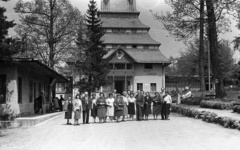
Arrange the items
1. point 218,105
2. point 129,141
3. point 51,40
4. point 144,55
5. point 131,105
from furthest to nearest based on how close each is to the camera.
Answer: point 144,55 < point 51,40 < point 218,105 < point 131,105 < point 129,141

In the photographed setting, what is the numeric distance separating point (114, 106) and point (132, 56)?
117 feet

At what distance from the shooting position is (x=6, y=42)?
49.4 feet

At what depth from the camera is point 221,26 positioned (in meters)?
25.2

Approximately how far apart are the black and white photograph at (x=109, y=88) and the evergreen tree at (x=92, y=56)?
126 millimetres

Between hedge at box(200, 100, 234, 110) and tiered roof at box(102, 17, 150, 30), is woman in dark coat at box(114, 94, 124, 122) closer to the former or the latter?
hedge at box(200, 100, 234, 110)

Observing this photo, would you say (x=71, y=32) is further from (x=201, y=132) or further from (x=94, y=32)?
(x=201, y=132)

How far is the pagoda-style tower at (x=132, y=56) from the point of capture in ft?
174

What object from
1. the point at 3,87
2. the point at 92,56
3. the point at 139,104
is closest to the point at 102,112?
the point at 139,104

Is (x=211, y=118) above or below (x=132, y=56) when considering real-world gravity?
below

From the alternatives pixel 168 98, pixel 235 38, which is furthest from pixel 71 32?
pixel 168 98

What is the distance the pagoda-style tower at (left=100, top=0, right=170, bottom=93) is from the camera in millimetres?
53156

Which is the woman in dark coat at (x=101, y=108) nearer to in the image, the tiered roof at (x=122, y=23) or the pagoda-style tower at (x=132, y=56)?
the pagoda-style tower at (x=132, y=56)

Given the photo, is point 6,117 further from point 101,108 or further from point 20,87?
point 101,108

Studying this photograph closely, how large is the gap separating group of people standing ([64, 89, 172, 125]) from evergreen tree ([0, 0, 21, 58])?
152 inches
